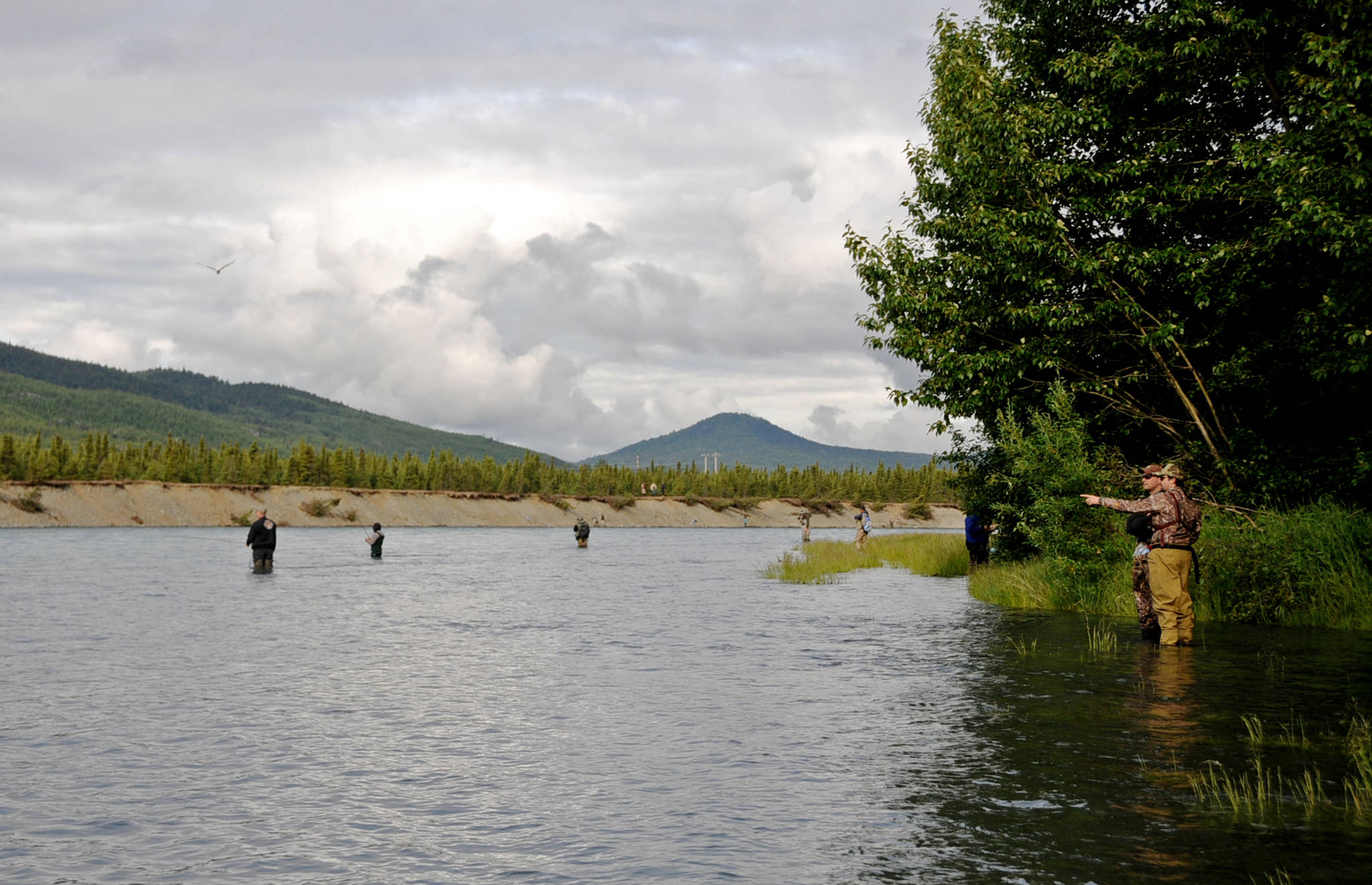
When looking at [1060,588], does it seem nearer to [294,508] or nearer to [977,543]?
[977,543]

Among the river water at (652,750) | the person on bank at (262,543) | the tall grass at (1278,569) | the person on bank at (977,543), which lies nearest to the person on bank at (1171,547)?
the river water at (652,750)

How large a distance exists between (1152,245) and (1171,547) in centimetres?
1047

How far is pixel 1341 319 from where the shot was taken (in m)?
21.1

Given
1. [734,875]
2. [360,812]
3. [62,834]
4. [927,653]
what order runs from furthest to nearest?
[927,653] < [360,812] < [62,834] < [734,875]

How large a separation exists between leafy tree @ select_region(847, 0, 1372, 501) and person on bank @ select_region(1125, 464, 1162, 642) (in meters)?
5.19

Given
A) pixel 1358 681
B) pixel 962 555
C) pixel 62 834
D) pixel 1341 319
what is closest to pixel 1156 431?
pixel 1341 319

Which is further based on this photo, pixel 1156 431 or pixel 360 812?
pixel 1156 431

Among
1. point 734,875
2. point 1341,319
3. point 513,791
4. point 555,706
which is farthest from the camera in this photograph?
point 1341,319

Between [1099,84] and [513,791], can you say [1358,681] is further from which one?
[1099,84]

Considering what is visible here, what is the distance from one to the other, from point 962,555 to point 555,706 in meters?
33.7

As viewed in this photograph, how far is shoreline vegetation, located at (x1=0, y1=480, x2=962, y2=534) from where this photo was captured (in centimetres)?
12794

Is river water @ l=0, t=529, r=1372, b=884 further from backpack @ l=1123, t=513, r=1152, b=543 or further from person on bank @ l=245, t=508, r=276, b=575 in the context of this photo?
person on bank @ l=245, t=508, r=276, b=575

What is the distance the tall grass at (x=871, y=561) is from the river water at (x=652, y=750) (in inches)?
671

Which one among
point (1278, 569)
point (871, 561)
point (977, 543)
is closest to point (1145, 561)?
point (1278, 569)
